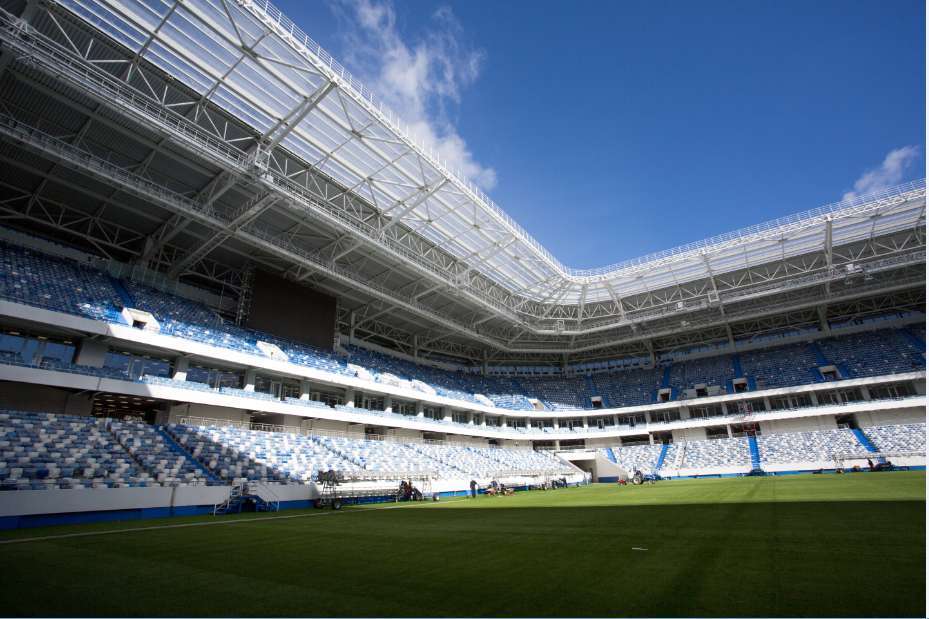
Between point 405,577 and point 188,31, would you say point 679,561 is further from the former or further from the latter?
point 188,31

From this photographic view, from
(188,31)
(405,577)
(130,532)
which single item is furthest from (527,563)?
(188,31)

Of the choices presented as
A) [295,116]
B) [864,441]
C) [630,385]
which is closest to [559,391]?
[630,385]

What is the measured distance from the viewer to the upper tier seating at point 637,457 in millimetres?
43588

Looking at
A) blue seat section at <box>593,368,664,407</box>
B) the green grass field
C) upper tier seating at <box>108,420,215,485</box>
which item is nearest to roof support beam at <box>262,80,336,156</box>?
upper tier seating at <box>108,420,215,485</box>

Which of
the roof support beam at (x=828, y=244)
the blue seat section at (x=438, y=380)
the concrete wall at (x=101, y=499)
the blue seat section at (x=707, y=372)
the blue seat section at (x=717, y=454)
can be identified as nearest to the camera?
the concrete wall at (x=101, y=499)

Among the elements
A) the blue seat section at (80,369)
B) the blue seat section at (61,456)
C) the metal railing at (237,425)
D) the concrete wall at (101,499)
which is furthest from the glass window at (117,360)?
the concrete wall at (101,499)

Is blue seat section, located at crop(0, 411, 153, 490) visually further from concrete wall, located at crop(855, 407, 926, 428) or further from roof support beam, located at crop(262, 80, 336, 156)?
concrete wall, located at crop(855, 407, 926, 428)

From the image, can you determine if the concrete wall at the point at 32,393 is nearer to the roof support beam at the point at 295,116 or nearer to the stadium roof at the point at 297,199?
the stadium roof at the point at 297,199

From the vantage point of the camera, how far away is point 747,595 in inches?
163

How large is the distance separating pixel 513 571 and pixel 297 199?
2253 cm

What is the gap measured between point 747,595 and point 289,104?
2557 cm

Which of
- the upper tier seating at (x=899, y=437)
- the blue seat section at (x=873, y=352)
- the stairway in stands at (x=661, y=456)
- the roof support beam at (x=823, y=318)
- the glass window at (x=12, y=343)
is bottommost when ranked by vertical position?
the stairway in stands at (x=661, y=456)

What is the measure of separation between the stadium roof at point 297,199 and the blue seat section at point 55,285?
2.14m

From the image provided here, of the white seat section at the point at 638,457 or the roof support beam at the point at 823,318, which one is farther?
the roof support beam at the point at 823,318
